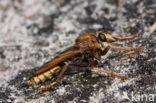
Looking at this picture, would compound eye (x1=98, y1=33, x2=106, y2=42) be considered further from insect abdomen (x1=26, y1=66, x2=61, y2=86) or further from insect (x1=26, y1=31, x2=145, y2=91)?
insect abdomen (x1=26, y1=66, x2=61, y2=86)

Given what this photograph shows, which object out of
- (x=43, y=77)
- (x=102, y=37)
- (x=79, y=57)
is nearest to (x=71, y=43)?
(x=79, y=57)

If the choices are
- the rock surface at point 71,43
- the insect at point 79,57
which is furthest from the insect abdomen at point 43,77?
the rock surface at point 71,43

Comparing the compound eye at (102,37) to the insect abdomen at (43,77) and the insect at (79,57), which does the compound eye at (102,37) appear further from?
the insect abdomen at (43,77)

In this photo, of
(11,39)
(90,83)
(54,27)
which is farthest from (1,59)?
(90,83)

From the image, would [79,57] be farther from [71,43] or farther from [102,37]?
[71,43]

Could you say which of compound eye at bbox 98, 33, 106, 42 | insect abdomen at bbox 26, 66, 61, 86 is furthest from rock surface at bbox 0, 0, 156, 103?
compound eye at bbox 98, 33, 106, 42

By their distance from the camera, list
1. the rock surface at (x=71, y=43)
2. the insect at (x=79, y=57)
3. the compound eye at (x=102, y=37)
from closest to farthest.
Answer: the rock surface at (x=71, y=43), the insect at (x=79, y=57), the compound eye at (x=102, y=37)

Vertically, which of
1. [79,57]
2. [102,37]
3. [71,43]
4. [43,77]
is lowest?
[43,77]
